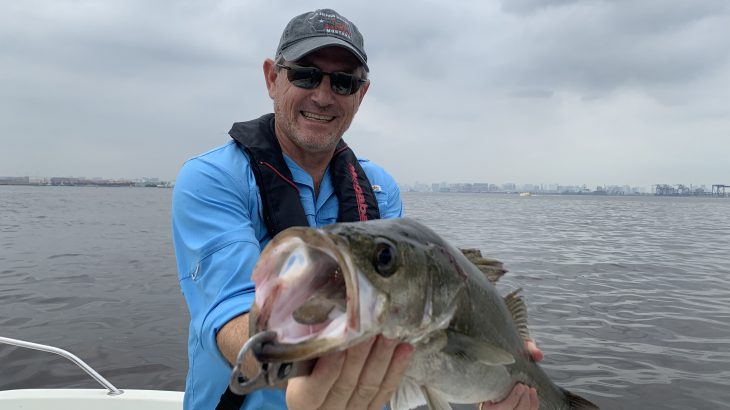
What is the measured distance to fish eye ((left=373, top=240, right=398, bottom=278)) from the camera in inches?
67.9

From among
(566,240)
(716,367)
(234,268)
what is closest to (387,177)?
(234,268)

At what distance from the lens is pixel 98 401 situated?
195 inches

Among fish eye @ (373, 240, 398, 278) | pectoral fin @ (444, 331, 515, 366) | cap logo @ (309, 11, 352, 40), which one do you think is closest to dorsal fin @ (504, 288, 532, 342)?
pectoral fin @ (444, 331, 515, 366)

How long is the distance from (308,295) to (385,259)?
0.30m

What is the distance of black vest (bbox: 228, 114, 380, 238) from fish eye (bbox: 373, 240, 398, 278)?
60.7 inches

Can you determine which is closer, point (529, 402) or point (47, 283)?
point (529, 402)

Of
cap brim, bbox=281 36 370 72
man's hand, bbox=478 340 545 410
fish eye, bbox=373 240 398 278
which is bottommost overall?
man's hand, bbox=478 340 545 410

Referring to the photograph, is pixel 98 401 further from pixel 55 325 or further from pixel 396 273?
pixel 55 325

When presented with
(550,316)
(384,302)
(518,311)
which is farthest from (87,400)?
(550,316)

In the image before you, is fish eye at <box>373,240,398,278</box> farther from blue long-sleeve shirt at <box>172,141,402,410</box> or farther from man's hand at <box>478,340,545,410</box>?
man's hand at <box>478,340,545,410</box>

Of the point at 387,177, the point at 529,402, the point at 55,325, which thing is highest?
the point at 387,177

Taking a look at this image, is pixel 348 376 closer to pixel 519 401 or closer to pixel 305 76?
pixel 519 401

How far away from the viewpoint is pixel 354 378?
6.06ft

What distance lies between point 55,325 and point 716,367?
1408 cm
